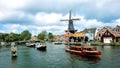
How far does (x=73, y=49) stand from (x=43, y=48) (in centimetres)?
2516

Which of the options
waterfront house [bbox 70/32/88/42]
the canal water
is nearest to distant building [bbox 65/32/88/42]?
waterfront house [bbox 70/32/88/42]

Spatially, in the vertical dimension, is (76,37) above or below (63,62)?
above

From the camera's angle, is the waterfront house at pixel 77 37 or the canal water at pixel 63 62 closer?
the canal water at pixel 63 62

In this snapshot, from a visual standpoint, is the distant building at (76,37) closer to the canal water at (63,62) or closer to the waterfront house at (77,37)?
the waterfront house at (77,37)

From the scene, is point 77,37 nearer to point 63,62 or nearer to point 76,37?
point 76,37

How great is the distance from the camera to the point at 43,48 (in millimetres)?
111312

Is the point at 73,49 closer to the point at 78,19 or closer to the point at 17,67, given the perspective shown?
the point at 17,67

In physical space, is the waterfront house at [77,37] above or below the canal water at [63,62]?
above

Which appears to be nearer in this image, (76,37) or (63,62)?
(63,62)

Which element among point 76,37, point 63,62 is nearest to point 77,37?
point 76,37

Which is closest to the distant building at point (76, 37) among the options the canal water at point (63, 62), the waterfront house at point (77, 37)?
the waterfront house at point (77, 37)

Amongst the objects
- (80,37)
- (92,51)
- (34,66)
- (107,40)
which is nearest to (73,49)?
(92,51)

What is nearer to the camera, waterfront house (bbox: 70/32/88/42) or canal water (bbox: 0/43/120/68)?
canal water (bbox: 0/43/120/68)

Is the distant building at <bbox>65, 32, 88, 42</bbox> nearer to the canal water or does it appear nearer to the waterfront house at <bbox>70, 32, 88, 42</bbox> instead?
the waterfront house at <bbox>70, 32, 88, 42</bbox>
